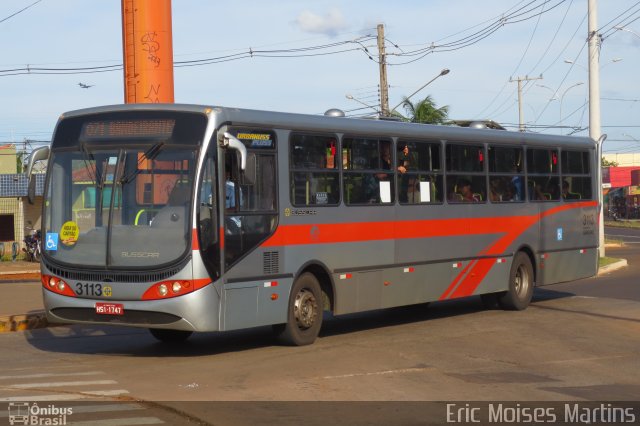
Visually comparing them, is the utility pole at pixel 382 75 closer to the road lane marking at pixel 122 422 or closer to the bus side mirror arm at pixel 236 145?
the bus side mirror arm at pixel 236 145

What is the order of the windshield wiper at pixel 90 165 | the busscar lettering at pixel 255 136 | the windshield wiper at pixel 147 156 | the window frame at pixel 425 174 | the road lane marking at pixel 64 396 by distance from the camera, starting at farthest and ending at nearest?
the window frame at pixel 425 174, the busscar lettering at pixel 255 136, the windshield wiper at pixel 90 165, the windshield wiper at pixel 147 156, the road lane marking at pixel 64 396

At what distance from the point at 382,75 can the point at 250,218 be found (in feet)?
92.8

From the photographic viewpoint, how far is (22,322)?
16.9 meters

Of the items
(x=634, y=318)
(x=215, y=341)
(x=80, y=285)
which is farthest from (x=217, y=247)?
(x=634, y=318)

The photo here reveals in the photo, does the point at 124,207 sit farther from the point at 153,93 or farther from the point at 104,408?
the point at 153,93

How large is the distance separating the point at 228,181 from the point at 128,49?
12149 millimetres

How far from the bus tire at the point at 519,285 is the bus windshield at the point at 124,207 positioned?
8.19 m

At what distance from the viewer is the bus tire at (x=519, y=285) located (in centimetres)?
1875

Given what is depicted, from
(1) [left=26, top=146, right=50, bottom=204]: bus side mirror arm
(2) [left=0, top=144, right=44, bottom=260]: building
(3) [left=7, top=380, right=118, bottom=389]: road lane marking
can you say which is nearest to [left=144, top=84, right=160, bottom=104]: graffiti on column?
(1) [left=26, top=146, right=50, bottom=204]: bus side mirror arm

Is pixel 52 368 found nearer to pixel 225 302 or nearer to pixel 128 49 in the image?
pixel 225 302

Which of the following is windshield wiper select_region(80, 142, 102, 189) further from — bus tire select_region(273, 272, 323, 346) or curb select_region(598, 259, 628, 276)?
curb select_region(598, 259, 628, 276)

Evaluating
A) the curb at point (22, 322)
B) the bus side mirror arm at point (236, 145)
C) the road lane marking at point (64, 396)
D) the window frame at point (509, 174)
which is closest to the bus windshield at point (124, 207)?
the bus side mirror arm at point (236, 145)

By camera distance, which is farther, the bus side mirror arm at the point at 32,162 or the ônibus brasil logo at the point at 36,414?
the bus side mirror arm at the point at 32,162

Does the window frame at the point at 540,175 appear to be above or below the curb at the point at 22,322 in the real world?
above
